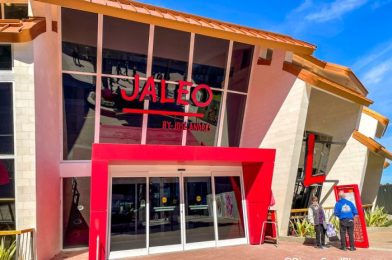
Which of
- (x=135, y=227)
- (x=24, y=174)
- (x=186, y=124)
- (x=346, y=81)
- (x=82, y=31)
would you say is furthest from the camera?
(x=346, y=81)

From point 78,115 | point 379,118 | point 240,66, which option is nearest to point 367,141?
point 379,118

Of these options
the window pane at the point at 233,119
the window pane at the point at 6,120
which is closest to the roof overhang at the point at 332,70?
the window pane at the point at 233,119

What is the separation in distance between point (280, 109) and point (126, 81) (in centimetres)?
589

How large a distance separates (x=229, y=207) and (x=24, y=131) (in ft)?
22.9

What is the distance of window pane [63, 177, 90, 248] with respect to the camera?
11492 mm

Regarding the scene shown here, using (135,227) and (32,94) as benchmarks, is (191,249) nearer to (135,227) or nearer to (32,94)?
(135,227)

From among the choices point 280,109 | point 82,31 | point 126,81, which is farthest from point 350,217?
point 82,31

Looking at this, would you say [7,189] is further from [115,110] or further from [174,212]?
[174,212]

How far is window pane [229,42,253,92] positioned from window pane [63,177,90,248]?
6380mm

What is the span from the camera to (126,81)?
11.7 m

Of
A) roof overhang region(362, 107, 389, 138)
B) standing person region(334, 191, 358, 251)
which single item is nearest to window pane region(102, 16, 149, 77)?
standing person region(334, 191, 358, 251)

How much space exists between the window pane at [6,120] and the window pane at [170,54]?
4.60 m

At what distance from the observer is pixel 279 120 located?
13289 mm

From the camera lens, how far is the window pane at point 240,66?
1296cm
